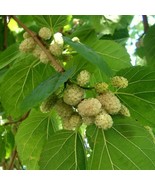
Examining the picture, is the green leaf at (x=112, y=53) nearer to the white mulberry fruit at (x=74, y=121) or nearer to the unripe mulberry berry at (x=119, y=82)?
the unripe mulberry berry at (x=119, y=82)

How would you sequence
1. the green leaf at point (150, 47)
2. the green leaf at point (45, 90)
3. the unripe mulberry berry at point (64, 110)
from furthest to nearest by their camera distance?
the green leaf at point (150, 47)
the unripe mulberry berry at point (64, 110)
the green leaf at point (45, 90)

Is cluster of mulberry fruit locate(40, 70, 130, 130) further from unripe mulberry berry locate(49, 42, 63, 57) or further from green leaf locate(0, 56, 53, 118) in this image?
green leaf locate(0, 56, 53, 118)

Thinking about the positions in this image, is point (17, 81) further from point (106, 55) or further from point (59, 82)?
point (59, 82)

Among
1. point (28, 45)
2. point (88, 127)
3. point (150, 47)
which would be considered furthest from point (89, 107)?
point (150, 47)

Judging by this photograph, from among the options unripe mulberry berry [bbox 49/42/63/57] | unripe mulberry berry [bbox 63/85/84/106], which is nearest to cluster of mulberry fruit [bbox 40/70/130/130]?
unripe mulberry berry [bbox 63/85/84/106]

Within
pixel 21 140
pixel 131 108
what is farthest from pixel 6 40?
pixel 131 108

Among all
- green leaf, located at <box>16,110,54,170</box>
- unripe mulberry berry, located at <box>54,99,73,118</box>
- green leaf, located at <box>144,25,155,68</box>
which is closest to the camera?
unripe mulberry berry, located at <box>54,99,73,118</box>

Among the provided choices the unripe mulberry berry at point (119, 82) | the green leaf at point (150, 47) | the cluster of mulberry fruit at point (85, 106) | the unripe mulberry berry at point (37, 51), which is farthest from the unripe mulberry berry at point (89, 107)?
the green leaf at point (150, 47)

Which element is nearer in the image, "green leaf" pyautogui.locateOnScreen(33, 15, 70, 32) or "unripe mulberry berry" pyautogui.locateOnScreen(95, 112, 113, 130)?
"unripe mulberry berry" pyautogui.locateOnScreen(95, 112, 113, 130)
